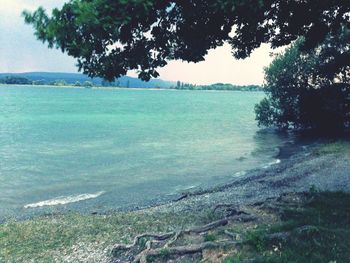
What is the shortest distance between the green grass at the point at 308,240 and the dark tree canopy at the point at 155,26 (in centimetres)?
610

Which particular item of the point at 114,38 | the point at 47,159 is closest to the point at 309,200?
the point at 114,38

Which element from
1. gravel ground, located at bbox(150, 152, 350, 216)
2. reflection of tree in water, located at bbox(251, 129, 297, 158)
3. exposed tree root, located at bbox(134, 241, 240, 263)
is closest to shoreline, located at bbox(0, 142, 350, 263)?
gravel ground, located at bbox(150, 152, 350, 216)

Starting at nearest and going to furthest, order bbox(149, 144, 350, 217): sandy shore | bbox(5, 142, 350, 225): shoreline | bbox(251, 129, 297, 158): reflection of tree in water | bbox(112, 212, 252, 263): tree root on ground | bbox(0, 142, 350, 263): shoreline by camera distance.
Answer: bbox(112, 212, 252, 263): tree root on ground
bbox(0, 142, 350, 263): shoreline
bbox(149, 144, 350, 217): sandy shore
bbox(5, 142, 350, 225): shoreline
bbox(251, 129, 297, 158): reflection of tree in water

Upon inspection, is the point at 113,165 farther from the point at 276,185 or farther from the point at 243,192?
the point at 276,185

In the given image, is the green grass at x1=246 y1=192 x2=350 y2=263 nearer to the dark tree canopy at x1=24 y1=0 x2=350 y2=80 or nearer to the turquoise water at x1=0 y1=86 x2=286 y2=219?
the dark tree canopy at x1=24 y1=0 x2=350 y2=80

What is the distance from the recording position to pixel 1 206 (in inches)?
1240

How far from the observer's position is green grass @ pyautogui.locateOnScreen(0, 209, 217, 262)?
16189 millimetres

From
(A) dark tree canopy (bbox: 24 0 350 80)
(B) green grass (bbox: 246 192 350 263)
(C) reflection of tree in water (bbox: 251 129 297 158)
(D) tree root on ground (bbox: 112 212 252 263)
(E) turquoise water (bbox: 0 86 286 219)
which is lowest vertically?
(E) turquoise water (bbox: 0 86 286 219)

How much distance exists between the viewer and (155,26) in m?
12.4

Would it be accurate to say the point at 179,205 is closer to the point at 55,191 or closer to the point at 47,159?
the point at 55,191

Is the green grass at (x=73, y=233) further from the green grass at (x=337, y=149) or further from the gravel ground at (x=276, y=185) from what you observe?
the green grass at (x=337, y=149)

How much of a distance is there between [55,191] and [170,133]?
47.5 metres

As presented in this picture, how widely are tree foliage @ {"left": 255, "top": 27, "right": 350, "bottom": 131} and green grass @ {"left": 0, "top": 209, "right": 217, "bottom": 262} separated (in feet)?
130

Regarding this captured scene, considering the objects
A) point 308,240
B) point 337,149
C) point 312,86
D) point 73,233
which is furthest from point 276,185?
point 312,86
